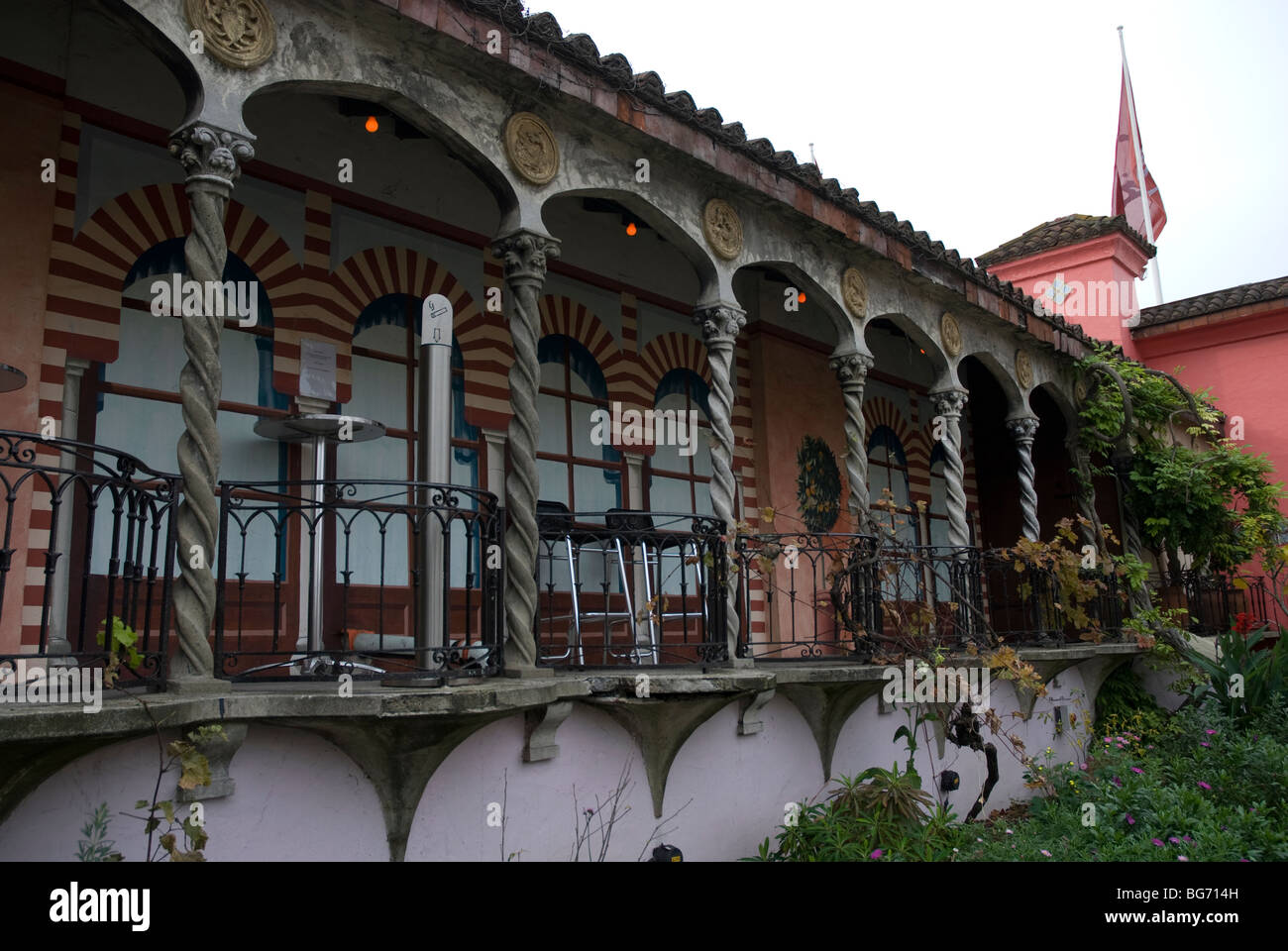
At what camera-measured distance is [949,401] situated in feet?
34.0

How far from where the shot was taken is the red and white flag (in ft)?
71.2

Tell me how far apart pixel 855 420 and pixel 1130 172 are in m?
16.4

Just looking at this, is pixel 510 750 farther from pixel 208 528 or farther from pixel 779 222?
pixel 779 222

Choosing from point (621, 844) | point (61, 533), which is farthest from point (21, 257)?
point (621, 844)

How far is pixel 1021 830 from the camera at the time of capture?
306 inches

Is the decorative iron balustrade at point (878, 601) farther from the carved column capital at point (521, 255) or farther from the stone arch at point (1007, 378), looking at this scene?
the carved column capital at point (521, 255)

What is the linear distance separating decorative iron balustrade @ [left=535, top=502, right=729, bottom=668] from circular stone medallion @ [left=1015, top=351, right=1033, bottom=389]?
4341 mm

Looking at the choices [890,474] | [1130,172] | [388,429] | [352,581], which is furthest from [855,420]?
[1130,172]

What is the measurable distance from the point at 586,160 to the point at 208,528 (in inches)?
136

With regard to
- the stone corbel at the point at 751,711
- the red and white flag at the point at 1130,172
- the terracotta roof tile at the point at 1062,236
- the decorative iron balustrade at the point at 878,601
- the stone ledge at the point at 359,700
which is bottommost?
the stone corbel at the point at 751,711

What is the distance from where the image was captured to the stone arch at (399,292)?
7348 millimetres

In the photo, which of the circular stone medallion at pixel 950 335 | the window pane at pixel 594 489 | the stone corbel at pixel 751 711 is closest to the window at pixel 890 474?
the circular stone medallion at pixel 950 335

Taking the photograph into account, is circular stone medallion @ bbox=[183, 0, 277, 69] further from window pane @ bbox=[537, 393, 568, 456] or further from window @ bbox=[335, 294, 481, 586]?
window pane @ bbox=[537, 393, 568, 456]

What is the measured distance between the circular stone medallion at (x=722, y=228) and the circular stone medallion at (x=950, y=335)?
10.8 ft
